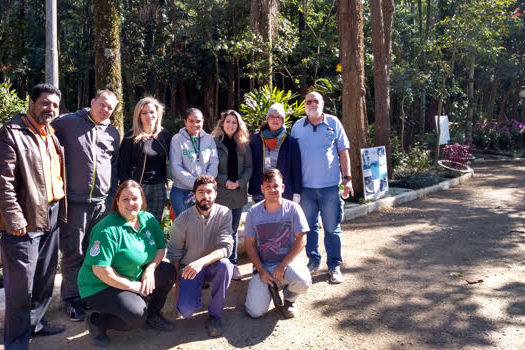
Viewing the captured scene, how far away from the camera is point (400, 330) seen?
156 inches

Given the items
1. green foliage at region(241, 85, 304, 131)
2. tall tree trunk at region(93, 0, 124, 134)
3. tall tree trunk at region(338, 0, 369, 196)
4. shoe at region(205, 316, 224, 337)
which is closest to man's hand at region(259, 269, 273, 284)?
shoe at region(205, 316, 224, 337)

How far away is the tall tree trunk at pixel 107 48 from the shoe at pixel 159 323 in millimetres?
3429

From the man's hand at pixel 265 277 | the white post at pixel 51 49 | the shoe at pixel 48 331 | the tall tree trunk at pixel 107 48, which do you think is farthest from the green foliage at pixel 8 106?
the man's hand at pixel 265 277

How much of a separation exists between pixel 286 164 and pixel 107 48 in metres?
3.28

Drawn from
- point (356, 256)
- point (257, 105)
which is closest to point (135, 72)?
point (257, 105)

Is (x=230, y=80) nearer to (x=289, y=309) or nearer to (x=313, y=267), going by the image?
(x=313, y=267)

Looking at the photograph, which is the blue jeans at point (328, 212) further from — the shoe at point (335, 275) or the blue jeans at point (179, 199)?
the blue jeans at point (179, 199)

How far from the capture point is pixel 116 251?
3684 millimetres

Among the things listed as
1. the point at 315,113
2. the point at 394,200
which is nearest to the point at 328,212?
the point at 315,113

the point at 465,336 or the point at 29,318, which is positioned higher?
the point at 29,318

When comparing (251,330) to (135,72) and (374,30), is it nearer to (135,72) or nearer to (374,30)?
(374,30)

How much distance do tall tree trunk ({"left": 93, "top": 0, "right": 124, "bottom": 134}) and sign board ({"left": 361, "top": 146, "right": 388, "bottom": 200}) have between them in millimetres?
5046

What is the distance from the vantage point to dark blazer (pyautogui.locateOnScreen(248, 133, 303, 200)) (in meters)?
5.05

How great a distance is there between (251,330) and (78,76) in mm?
20291
